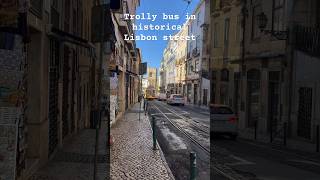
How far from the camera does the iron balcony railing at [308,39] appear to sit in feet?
81.3

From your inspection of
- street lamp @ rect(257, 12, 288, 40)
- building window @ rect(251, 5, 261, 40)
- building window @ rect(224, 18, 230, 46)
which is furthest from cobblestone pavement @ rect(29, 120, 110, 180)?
street lamp @ rect(257, 12, 288, 40)

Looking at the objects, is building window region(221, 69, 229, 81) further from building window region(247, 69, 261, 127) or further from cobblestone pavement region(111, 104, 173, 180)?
cobblestone pavement region(111, 104, 173, 180)

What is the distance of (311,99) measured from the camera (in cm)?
2522

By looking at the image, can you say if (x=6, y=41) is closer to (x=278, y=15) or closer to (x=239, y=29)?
(x=239, y=29)

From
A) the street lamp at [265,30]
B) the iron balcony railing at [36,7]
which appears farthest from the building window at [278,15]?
the iron balcony railing at [36,7]

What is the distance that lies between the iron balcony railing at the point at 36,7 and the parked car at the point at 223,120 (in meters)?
5.62

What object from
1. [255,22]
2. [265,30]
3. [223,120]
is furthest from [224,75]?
[265,30]

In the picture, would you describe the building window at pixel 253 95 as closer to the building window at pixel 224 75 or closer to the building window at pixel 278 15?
the building window at pixel 224 75

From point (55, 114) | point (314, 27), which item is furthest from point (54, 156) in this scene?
point (314, 27)

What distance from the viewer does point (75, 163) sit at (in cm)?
1289

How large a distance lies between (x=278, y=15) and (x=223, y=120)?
928cm

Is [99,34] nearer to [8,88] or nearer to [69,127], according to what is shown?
[8,88]

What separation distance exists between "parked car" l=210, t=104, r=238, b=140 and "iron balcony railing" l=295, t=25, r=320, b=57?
583 centimetres

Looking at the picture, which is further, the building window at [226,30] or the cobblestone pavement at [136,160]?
the building window at [226,30]
